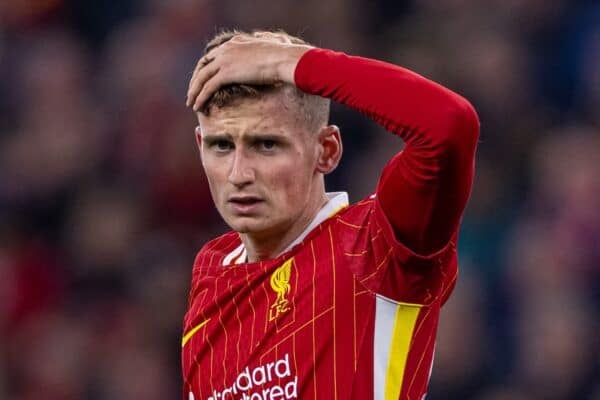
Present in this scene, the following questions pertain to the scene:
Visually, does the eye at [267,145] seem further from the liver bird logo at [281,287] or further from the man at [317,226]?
the liver bird logo at [281,287]

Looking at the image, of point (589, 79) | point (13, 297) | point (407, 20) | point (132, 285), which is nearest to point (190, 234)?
point (132, 285)

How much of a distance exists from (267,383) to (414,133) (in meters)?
0.79

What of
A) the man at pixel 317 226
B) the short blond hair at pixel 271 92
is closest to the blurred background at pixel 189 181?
the man at pixel 317 226

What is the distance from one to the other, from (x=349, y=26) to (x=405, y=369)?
4.48 metres

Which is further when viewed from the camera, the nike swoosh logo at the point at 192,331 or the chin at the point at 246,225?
the nike swoosh logo at the point at 192,331

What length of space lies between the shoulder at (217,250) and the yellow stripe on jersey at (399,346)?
84 centimetres

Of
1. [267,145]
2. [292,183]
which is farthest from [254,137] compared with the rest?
[292,183]

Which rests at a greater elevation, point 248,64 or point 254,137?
point 248,64

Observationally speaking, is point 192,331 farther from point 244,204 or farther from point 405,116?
point 405,116

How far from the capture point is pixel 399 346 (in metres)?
3.44

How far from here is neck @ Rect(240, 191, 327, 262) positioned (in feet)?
12.3

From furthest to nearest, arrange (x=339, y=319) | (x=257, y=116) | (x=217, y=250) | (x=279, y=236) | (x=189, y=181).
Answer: (x=189, y=181)
(x=217, y=250)
(x=279, y=236)
(x=257, y=116)
(x=339, y=319)

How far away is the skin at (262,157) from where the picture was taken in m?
3.56

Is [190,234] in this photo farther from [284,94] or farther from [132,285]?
[284,94]
